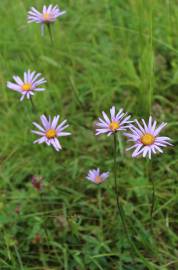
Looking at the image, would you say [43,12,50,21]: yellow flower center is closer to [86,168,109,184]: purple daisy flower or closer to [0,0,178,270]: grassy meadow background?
[0,0,178,270]: grassy meadow background

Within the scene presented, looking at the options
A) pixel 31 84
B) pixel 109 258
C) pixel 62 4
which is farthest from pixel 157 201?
pixel 62 4

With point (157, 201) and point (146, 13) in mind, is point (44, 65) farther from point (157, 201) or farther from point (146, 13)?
point (157, 201)

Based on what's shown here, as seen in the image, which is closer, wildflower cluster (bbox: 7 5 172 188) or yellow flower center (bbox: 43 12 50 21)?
wildflower cluster (bbox: 7 5 172 188)

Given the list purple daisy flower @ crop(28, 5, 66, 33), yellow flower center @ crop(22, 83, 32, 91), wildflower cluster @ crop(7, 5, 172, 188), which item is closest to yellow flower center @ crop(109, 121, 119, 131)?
wildflower cluster @ crop(7, 5, 172, 188)

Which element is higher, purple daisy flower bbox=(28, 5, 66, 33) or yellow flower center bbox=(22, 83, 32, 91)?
purple daisy flower bbox=(28, 5, 66, 33)

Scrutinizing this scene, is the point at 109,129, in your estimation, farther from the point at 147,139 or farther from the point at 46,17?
the point at 46,17

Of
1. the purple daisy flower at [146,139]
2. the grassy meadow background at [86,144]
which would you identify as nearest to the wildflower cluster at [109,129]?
the purple daisy flower at [146,139]
